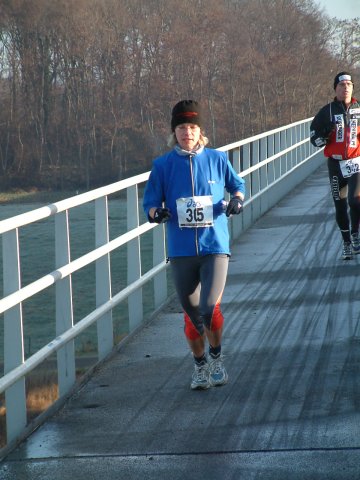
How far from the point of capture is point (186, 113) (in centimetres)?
629

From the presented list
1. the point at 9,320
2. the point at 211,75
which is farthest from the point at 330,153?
the point at 211,75

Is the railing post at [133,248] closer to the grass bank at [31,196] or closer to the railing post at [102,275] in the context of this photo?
the railing post at [102,275]

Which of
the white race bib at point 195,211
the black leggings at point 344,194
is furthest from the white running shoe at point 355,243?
the white race bib at point 195,211

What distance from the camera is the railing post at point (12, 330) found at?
570 cm

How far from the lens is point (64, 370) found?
6.80 metres

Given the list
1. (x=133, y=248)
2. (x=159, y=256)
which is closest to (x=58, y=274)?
(x=133, y=248)

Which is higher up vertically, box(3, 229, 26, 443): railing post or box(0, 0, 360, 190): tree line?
box(0, 0, 360, 190): tree line

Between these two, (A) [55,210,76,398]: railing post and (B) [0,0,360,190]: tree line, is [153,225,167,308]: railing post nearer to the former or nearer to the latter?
(A) [55,210,76,398]: railing post

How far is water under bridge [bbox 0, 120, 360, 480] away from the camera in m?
5.28

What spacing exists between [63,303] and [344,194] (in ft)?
18.6

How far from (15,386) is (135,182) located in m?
3.06

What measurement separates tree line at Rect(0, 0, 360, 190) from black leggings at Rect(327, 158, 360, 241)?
81798mm

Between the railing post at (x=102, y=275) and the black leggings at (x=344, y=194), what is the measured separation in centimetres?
428

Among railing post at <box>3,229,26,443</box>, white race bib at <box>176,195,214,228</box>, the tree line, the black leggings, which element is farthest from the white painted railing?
the tree line
